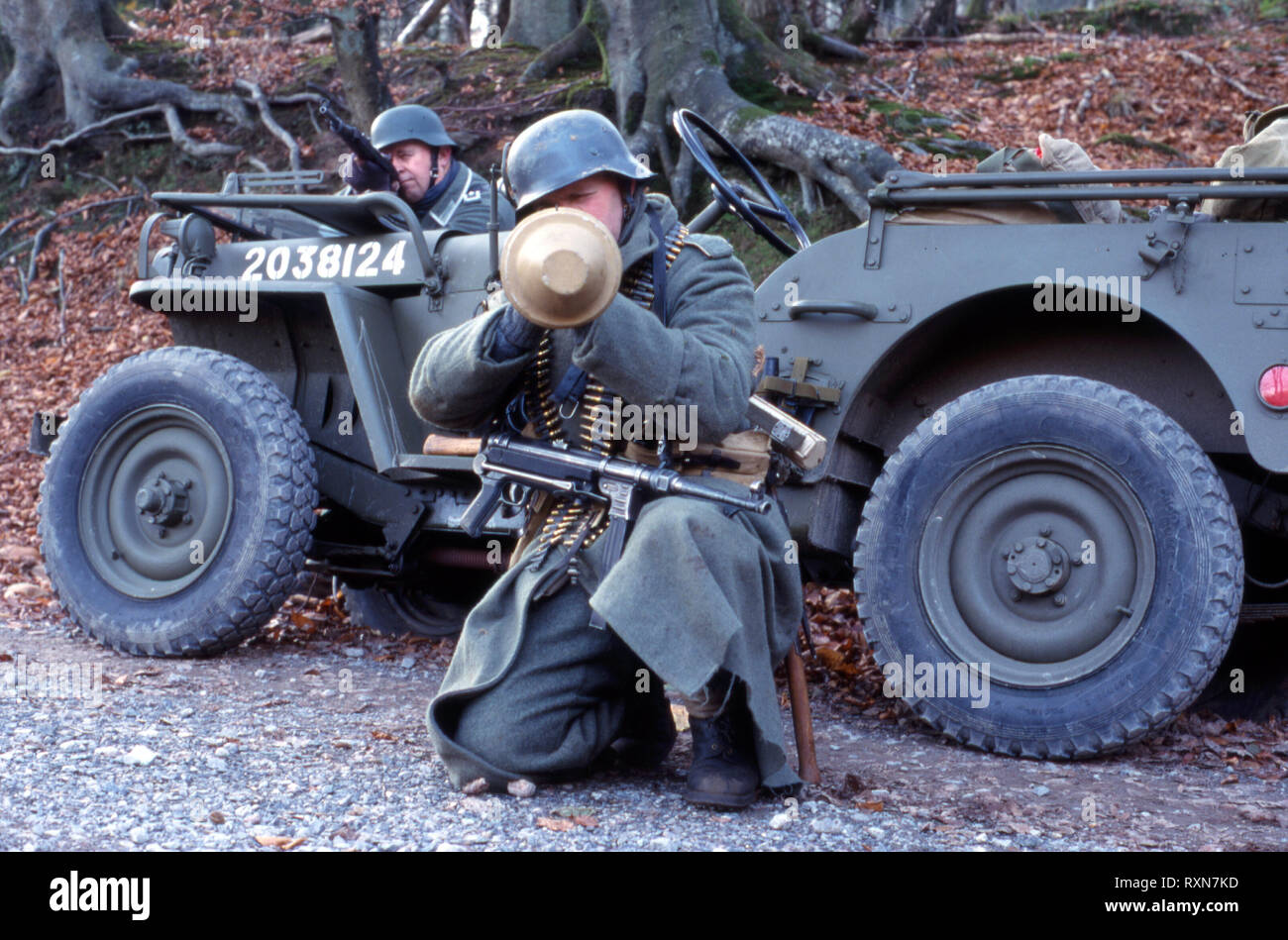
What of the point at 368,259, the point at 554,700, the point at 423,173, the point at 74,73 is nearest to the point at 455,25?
the point at 74,73

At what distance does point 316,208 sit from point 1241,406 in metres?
3.34

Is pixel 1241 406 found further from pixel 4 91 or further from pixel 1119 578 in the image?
pixel 4 91

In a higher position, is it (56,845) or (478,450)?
→ (478,450)

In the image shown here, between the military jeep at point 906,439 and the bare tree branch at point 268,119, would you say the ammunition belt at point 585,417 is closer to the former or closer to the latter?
the military jeep at point 906,439

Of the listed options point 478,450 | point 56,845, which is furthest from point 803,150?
point 56,845

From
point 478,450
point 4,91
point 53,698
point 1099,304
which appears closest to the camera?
point 478,450

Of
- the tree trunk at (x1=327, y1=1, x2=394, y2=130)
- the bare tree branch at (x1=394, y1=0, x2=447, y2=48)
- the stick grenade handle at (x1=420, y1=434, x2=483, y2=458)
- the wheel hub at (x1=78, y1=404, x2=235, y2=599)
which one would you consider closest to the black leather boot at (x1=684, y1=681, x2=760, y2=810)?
the stick grenade handle at (x1=420, y1=434, x2=483, y2=458)

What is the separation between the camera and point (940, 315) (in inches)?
166

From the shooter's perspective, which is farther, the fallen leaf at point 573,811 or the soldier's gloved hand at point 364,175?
the soldier's gloved hand at point 364,175

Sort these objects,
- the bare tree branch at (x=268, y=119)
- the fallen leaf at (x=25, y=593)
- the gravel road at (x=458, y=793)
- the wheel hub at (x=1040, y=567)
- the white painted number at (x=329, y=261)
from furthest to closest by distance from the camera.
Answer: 1. the bare tree branch at (x=268, y=119)
2. the fallen leaf at (x=25, y=593)
3. the white painted number at (x=329, y=261)
4. the wheel hub at (x=1040, y=567)
5. the gravel road at (x=458, y=793)

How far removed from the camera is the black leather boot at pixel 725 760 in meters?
3.17

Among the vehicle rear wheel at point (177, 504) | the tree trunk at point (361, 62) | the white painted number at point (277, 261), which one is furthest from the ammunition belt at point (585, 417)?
the tree trunk at point (361, 62)

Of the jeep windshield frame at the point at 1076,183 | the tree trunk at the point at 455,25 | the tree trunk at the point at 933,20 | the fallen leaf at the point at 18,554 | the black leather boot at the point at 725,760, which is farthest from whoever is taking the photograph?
the tree trunk at the point at 455,25

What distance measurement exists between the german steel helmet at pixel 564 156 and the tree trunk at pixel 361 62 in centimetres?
756
